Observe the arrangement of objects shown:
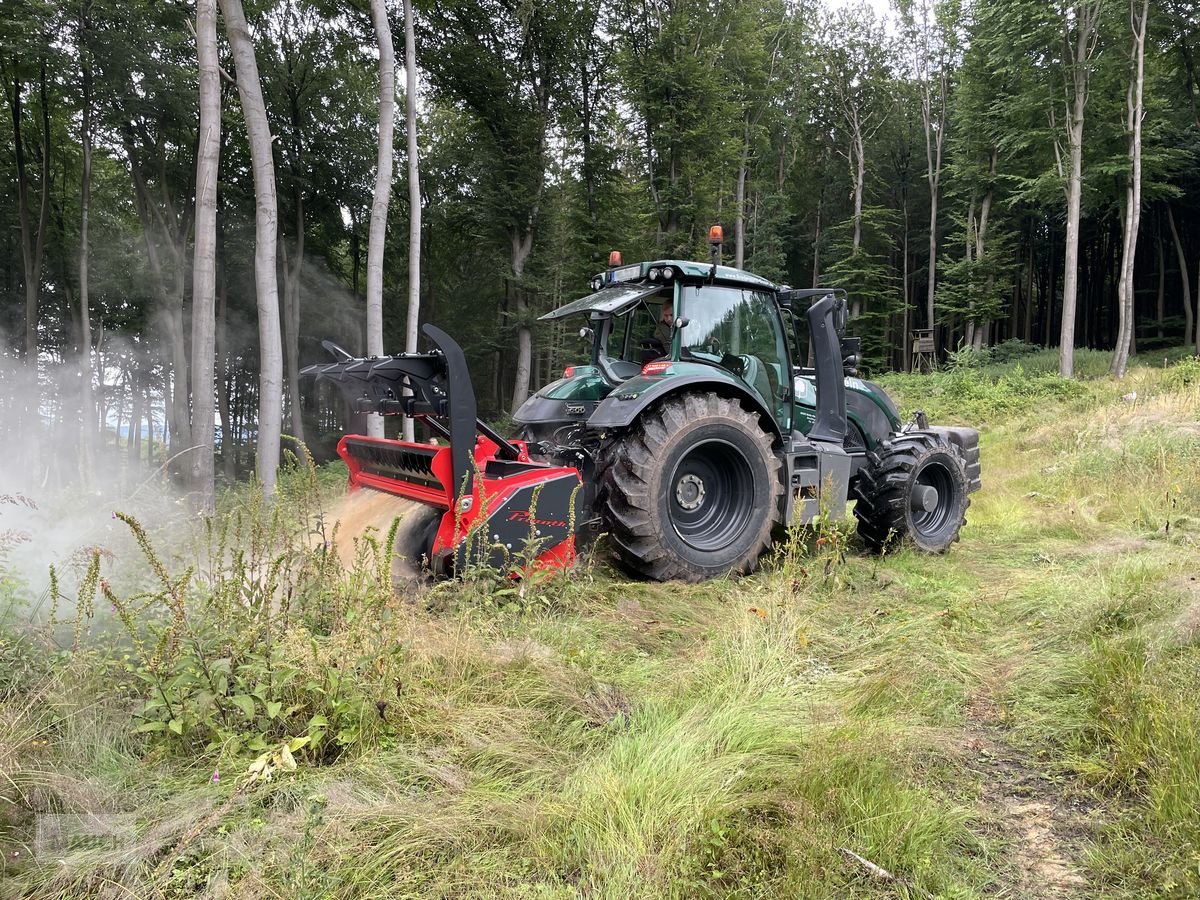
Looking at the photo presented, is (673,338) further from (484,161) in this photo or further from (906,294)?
(906,294)

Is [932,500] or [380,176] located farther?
[380,176]

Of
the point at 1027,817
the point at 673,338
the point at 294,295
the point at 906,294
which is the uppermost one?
the point at 906,294

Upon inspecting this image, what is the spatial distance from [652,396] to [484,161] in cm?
1668

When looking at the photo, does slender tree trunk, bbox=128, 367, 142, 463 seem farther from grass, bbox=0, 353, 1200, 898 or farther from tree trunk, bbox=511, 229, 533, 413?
grass, bbox=0, 353, 1200, 898

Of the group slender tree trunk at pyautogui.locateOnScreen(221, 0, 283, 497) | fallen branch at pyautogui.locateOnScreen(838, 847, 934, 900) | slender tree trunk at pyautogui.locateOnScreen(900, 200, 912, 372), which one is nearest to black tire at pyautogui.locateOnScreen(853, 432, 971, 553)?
fallen branch at pyautogui.locateOnScreen(838, 847, 934, 900)

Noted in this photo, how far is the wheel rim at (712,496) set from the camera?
4.62 m

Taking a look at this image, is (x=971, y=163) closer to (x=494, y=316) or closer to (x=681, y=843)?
(x=494, y=316)

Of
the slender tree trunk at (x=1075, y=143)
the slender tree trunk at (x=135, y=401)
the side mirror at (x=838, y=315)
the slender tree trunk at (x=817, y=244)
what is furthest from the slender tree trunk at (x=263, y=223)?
Answer: the slender tree trunk at (x=817, y=244)

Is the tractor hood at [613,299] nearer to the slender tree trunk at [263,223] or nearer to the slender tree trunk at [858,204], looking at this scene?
the slender tree trunk at [263,223]

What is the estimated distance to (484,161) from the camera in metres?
18.7

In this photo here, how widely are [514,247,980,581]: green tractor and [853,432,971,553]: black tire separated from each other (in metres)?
0.01

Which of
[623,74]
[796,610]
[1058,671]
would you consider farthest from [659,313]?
[623,74]

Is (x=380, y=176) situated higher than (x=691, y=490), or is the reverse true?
(x=380, y=176)

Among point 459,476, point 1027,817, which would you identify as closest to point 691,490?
point 459,476
